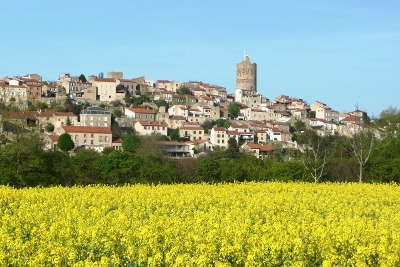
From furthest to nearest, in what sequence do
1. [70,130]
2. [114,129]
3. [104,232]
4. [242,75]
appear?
[242,75] < [114,129] < [70,130] < [104,232]

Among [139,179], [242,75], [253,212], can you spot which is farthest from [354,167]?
[242,75]

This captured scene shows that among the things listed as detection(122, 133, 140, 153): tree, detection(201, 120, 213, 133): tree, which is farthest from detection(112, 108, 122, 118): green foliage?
detection(122, 133, 140, 153): tree

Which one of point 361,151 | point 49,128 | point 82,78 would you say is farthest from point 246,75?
point 361,151

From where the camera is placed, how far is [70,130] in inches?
3533

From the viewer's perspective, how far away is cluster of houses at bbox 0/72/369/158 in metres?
92.6

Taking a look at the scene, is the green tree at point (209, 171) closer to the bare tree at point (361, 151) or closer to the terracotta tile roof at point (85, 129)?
the bare tree at point (361, 151)

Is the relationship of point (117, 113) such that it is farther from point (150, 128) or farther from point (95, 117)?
point (150, 128)

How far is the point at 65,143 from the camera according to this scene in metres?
83.4

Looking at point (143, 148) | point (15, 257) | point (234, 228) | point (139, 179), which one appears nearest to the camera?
point (15, 257)

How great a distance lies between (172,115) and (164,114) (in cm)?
417

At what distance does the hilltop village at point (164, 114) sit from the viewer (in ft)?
303

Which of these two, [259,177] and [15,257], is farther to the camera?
[259,177]

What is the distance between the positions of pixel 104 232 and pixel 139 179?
22826 mm

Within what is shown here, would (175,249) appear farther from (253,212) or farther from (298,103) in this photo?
(298,103)
